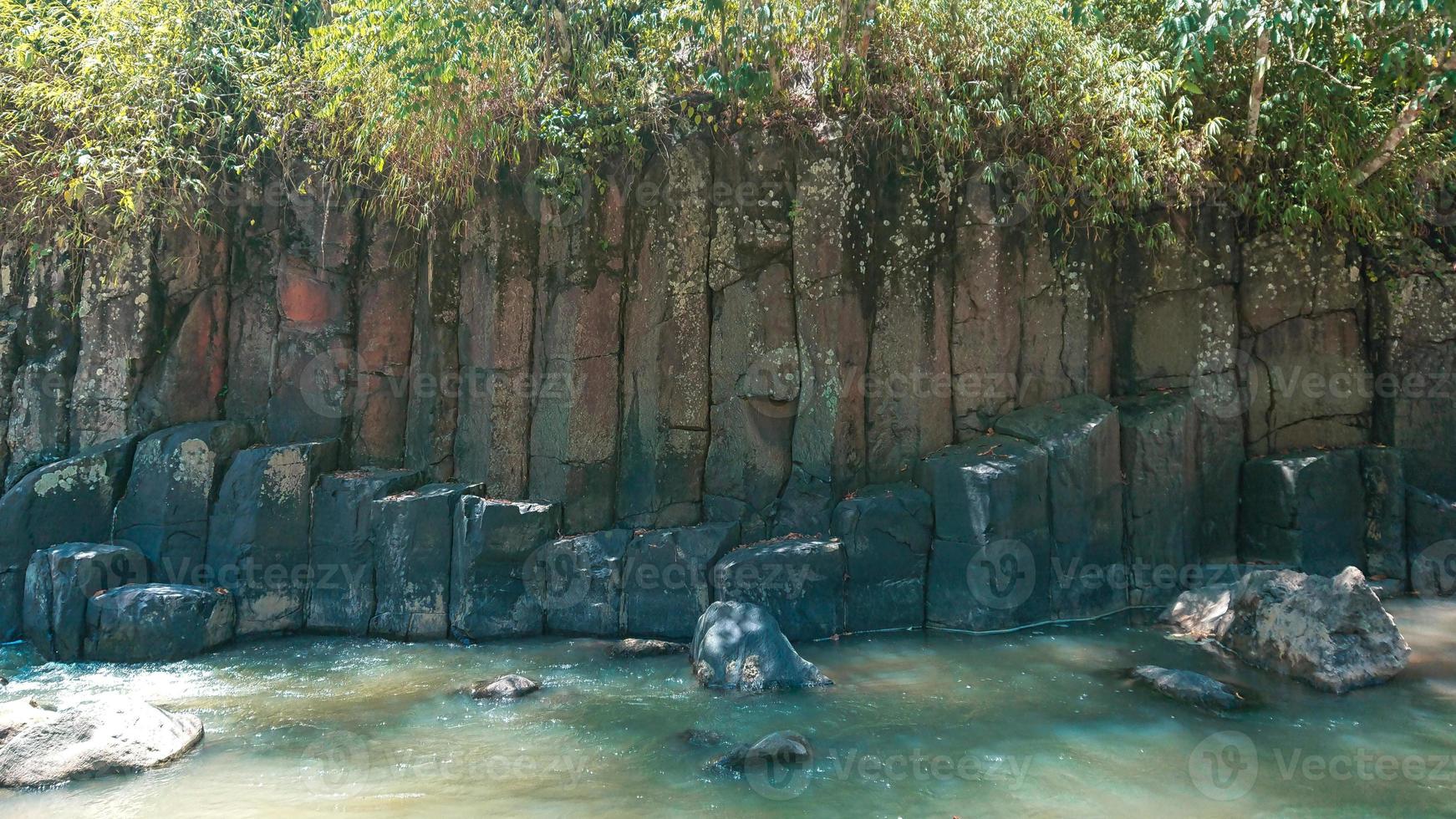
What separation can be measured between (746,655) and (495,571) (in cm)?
251

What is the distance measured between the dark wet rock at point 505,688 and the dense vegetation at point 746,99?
13.4 feet

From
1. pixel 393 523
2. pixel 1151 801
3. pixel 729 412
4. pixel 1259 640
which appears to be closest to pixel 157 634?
pixel 393 523

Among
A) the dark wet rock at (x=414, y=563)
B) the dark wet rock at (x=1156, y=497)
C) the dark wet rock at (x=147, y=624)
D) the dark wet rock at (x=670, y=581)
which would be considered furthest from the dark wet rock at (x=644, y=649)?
the dark wet rock at (x=1156, y=497)

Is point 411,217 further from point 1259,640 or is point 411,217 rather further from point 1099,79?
point 1259,640

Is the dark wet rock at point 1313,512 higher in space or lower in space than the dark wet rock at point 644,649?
higher

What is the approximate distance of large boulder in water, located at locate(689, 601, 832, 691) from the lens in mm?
6367

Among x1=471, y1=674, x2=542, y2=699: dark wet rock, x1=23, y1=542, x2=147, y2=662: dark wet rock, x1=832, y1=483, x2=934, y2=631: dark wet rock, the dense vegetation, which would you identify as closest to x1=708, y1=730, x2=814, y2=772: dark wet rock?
x1=471, y1=674, x2=542, y2=699: dark wet rock

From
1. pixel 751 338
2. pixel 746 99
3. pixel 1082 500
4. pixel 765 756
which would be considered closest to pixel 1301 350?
pixel 1082 500

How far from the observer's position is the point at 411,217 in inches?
349

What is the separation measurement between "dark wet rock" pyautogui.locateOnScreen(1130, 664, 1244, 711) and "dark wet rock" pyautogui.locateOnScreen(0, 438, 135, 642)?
26.6 feet

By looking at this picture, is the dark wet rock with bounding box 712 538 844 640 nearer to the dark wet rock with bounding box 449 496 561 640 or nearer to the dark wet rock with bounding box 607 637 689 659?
the dark wet rock with bounding box 607 637 689 659

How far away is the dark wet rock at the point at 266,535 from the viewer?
8.16m

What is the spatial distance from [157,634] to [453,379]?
2965mm

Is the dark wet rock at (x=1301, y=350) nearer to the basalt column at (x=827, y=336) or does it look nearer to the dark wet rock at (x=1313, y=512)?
the dark wet rock at (x=1313, y=512)
